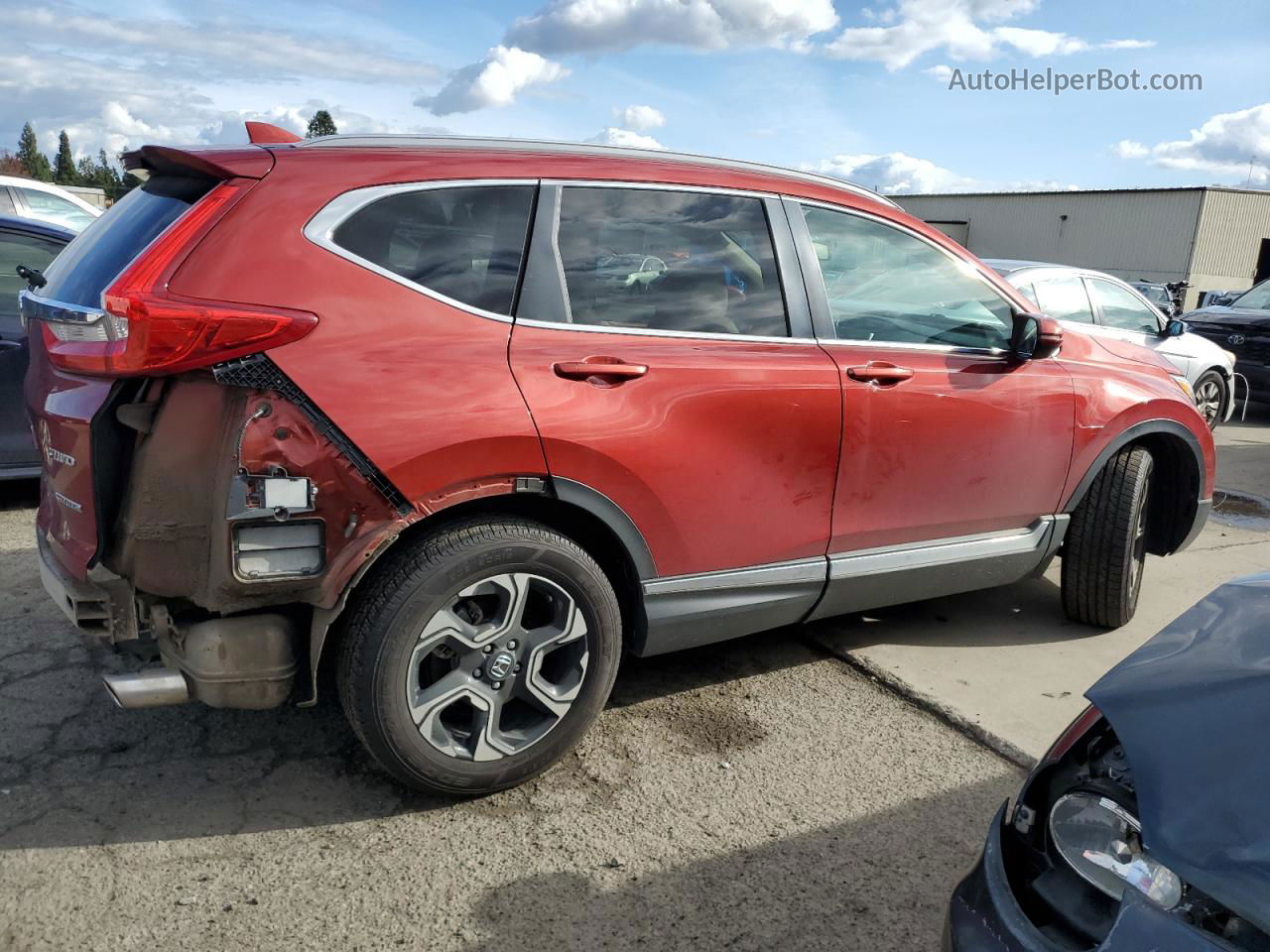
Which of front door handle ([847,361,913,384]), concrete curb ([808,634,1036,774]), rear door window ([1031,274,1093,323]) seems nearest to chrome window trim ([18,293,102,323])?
front door handle ([847,361,913,384])

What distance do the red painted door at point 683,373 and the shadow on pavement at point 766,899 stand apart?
894 millimetres

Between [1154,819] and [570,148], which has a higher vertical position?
[570,148]

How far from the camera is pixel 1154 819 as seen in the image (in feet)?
4.80

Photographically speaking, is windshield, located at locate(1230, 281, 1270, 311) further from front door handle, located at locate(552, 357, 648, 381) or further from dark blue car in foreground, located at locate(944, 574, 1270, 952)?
dark blue car in foreground, located at locate(944, 574, 1270, 952)

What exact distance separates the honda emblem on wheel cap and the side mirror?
2214mm

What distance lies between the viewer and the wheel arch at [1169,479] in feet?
13.6

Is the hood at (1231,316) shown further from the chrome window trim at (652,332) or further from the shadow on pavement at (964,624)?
the chrome window trim at (652,332)

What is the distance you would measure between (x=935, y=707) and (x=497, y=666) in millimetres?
1712

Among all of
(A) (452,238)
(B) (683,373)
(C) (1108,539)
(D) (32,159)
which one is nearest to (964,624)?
(C) (1108,539)

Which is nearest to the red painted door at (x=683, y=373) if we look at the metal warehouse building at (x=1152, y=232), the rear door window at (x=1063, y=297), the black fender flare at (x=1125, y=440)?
the black fender flare at (x=1125, y=440)

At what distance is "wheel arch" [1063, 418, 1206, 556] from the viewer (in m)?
4.15

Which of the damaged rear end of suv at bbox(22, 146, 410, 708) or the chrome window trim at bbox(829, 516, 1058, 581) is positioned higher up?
the damaged rear end of suv at bbox(22, 146, 410, 708)

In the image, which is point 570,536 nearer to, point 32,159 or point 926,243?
point 926,243

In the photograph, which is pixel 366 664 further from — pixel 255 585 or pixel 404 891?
pixel 404 891
